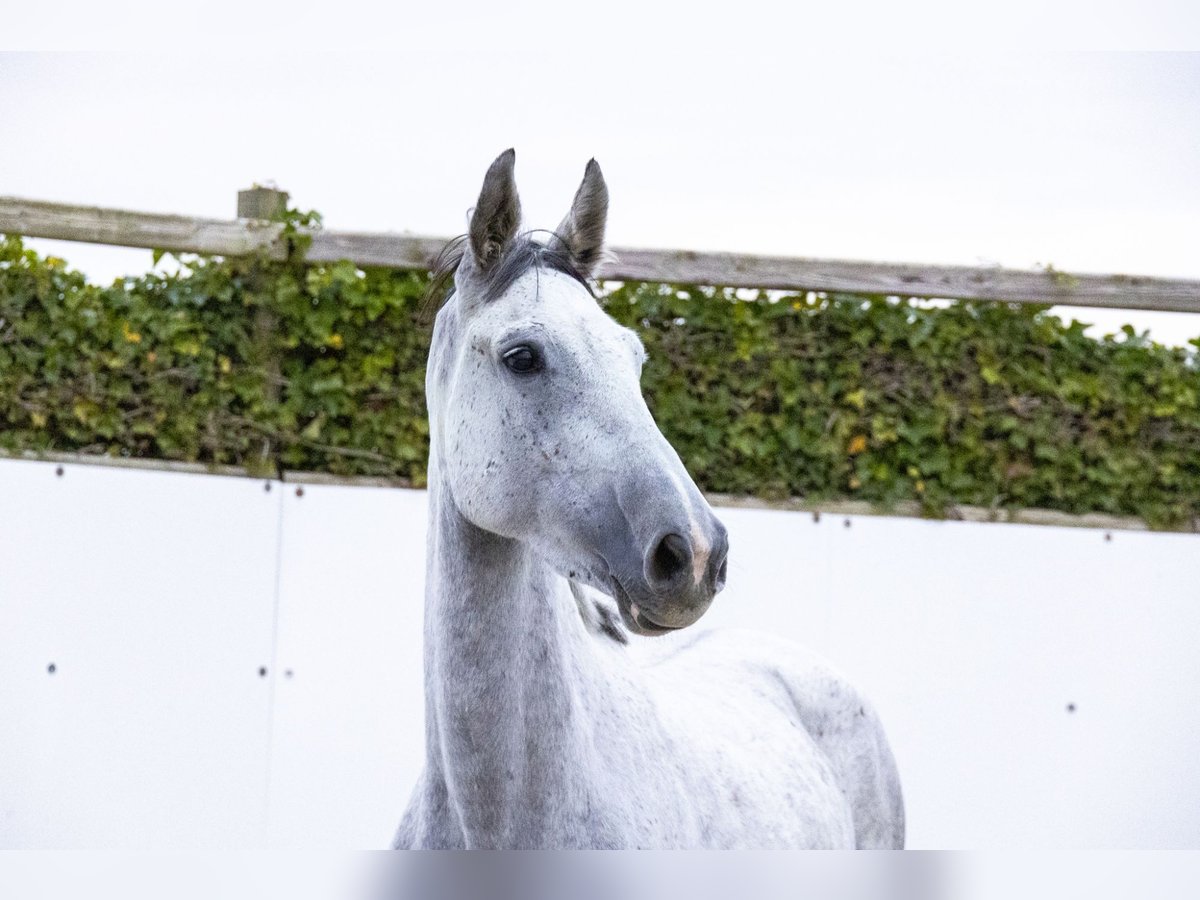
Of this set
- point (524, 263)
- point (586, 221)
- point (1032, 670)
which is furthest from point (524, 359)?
point (1032, 670)

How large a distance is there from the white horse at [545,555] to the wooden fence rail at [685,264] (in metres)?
2.58

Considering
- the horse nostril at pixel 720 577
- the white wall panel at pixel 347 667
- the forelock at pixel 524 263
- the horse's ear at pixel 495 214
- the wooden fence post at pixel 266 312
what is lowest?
the white wall panel at pixel 347 667

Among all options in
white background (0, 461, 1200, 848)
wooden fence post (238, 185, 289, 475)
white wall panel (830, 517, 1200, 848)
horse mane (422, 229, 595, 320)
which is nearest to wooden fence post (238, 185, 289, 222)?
wooden fence post (238, 185, 289, 475)

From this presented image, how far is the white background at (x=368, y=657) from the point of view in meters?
4.48

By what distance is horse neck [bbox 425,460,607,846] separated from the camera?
1.80m

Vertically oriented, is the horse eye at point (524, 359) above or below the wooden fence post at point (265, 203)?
below

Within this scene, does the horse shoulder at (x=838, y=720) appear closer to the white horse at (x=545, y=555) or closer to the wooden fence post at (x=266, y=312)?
the white horse at (x=545, y=555)

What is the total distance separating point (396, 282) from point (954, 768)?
10.2ft

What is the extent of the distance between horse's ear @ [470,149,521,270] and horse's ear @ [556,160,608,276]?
4.0 inches

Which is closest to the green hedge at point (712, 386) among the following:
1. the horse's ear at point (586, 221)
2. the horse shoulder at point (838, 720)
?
the horse shoulder at point (838, 720)

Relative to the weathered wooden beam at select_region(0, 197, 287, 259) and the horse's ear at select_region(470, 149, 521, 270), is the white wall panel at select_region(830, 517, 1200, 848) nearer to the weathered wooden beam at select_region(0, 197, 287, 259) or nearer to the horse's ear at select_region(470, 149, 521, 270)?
the weathered wooden beam at select_region(0, 197, 287, 259)

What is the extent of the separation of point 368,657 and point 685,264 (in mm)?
2082

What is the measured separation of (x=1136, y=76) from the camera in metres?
2.02

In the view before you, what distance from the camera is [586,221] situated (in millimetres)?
2057
